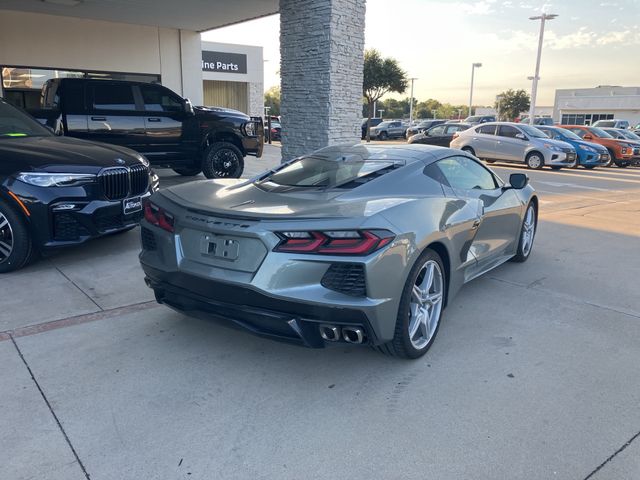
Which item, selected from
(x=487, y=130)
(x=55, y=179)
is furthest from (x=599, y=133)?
(x=55, y=179)

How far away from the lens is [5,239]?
4.86 m

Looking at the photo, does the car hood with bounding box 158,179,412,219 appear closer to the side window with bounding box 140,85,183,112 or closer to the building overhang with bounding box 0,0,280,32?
the side window with bounding box 140,85,183,112

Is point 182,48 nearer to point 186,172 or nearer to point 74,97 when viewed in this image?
point 186,172

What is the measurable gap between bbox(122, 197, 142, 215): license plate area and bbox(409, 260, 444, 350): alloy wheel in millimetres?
3387

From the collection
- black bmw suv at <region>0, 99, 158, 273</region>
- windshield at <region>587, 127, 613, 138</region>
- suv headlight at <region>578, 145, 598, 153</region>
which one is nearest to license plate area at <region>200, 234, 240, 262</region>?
black bmw suv at <region>0, 99, 158, 273</region>

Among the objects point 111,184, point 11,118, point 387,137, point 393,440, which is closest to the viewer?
point 393,440

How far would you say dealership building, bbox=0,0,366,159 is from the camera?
374 inches

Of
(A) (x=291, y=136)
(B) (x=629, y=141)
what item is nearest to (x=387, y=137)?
(B) (x=629, y=141)

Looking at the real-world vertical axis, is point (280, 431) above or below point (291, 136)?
below

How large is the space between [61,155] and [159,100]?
198 inches

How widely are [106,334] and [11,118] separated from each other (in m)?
3.76

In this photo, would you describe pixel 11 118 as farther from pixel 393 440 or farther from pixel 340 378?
pixel 393 440

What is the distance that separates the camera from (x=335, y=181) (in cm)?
370

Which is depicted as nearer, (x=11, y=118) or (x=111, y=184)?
(x=111, y=184)
